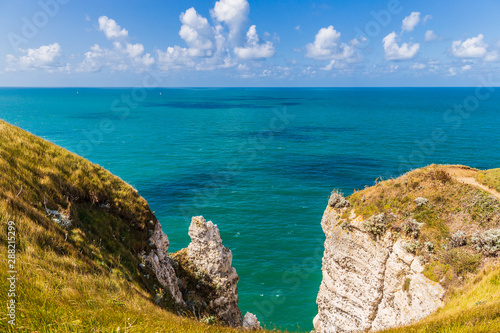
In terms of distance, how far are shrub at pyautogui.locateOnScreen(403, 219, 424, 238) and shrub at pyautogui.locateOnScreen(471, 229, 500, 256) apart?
293 centimetres

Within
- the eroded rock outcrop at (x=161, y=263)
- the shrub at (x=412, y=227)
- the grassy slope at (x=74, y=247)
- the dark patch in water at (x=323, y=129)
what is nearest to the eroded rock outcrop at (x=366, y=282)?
the shrub at (x=412, y=227)

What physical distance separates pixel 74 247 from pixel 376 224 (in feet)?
61.2

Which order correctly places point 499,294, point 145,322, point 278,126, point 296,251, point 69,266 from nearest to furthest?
point 145,322
point 69,266
point 499,294
point 296,251
point 278,126

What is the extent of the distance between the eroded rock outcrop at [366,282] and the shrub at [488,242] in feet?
11.3

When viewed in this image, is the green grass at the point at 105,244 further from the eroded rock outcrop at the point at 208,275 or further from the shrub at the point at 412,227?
the eroded rock outcrop at the point at 208,275

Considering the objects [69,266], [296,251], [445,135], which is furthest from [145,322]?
[445,135]

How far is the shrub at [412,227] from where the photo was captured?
65.3ft

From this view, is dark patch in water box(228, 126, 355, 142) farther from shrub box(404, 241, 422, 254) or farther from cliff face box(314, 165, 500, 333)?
shrub box(404, 241, 422, 254)

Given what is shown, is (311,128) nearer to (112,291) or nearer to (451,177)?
(451,177)

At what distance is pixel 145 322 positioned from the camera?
25.6ft

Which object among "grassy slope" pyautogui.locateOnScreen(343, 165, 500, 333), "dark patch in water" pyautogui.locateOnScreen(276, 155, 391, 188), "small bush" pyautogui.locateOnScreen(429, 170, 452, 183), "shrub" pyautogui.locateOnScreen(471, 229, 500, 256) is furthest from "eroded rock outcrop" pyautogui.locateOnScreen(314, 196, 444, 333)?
"dark patch in water" pyautogui.locateOnScreen(276, 155, 391, 188)

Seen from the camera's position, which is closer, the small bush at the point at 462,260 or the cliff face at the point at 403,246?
the small bush at the point at 462,260

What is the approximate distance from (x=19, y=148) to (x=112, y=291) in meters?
10.1

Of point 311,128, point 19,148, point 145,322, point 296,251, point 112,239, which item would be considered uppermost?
point 311,128
